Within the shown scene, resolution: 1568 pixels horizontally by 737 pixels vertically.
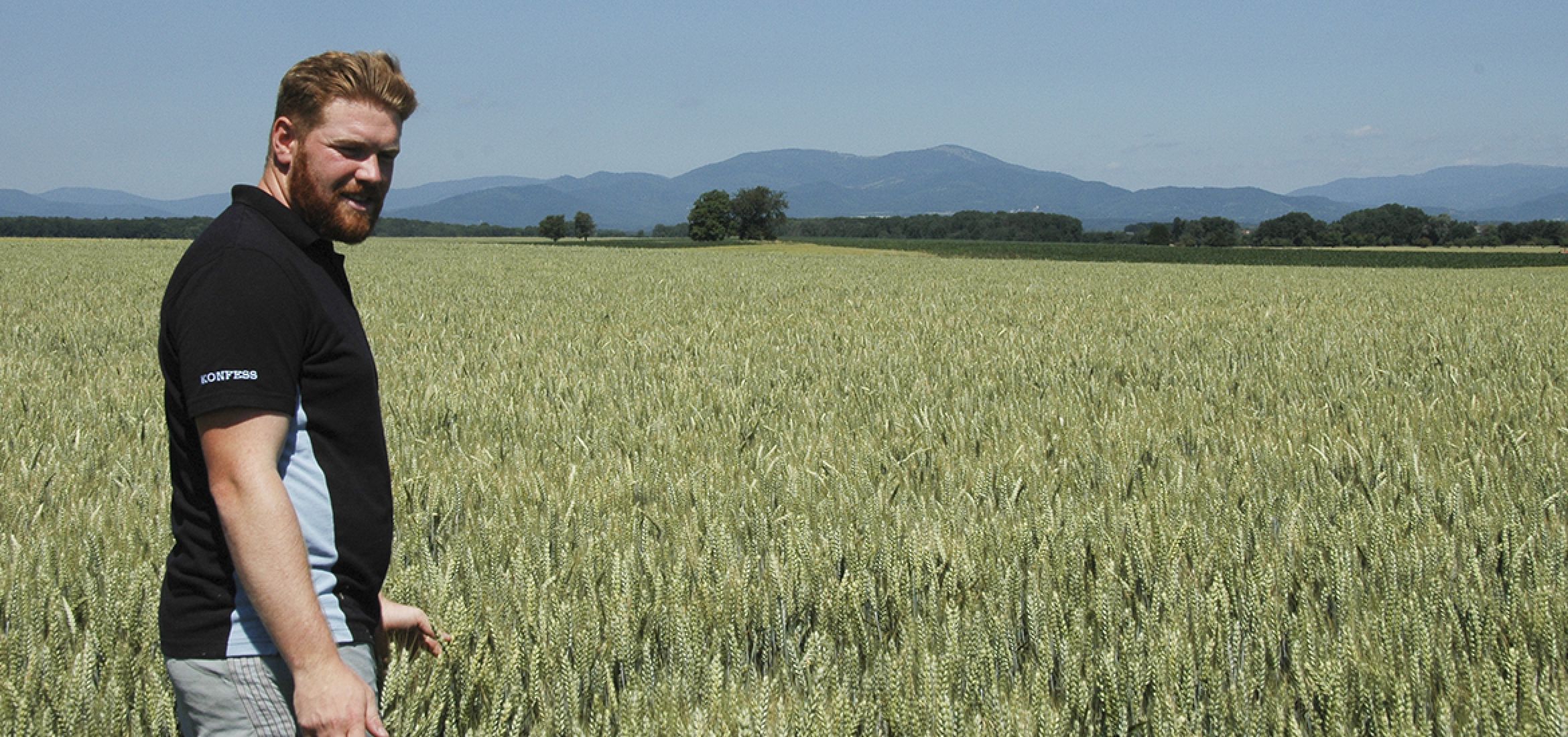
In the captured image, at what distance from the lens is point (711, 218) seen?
102m

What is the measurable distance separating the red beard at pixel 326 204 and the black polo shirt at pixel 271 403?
0.11ft

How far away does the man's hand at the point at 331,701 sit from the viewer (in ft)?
5.30

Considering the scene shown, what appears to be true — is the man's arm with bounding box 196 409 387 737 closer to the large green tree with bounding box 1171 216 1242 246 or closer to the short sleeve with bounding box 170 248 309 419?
the short sleeve with bounding box 170 248 309 419

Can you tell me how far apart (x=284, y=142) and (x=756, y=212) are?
102 metres

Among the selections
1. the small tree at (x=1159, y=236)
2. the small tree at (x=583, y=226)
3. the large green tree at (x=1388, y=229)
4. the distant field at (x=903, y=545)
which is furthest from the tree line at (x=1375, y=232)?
the distant field at (x=903, y=545)

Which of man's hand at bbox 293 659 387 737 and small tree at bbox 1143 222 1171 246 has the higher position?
small tree at bbox 1143 222 1171 246

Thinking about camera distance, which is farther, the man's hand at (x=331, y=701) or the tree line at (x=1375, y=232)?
the tree line at (x=1375, y=232)

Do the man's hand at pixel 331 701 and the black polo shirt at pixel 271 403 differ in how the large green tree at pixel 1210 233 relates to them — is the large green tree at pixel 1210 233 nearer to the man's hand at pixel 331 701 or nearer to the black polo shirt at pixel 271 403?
the black polo shirt at pixel 271 403

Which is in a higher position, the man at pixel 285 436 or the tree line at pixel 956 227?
the tree line at pixel 956 227

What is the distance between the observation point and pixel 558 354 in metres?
8.60

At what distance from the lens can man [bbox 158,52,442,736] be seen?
153 cm

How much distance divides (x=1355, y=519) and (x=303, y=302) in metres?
3.08

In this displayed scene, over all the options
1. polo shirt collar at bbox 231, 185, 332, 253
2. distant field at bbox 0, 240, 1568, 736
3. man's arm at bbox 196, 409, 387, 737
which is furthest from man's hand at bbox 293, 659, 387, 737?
polo shirt collar at bbox 231, 185, 332, 253

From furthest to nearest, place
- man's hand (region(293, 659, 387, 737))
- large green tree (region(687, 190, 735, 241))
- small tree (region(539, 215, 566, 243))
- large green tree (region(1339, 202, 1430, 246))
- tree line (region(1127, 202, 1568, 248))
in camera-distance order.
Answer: small tree (region(539, 215, 566, 243)), large green tree (region(687, 190, 735, 241)), large green tree (region(1339, 202, 1430, 246)), tree line (region(1127, 202, 1568, 248)), man's hand (region(293, 659, 387, 737))
